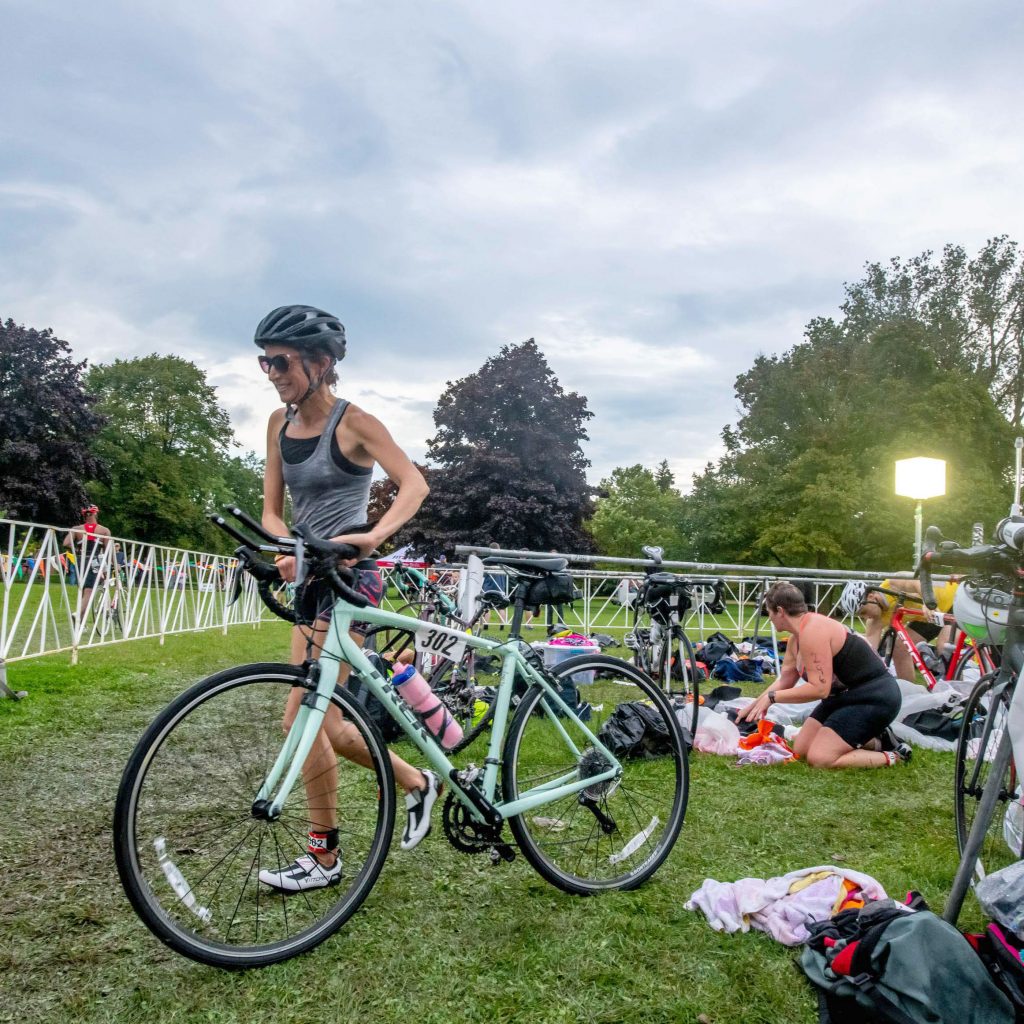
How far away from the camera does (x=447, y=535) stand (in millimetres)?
39500

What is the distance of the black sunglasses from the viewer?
122 inches

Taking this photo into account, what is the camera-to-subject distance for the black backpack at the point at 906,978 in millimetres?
2195

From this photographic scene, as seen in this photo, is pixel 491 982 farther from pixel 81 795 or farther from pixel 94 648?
pixel 94 648

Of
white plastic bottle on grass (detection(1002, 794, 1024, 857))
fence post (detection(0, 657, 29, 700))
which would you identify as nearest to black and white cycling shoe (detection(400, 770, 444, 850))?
white plastic bottle on grass (detection(1002, 794, 1024, 857))

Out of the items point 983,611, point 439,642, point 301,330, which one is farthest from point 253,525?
point 983,611

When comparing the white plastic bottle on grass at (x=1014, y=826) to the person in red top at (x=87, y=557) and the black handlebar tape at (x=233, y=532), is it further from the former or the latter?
the person in red top at (x=87, y=557)

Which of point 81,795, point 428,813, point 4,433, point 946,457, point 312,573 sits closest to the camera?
point 312,573

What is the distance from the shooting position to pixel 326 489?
329 centimetres

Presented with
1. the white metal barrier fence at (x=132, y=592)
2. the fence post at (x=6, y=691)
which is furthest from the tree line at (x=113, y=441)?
the fence post at (x=6, y=691)

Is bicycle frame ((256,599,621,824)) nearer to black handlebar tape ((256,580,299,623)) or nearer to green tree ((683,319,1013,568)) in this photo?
black handlebar tape ((256,580,299,623))

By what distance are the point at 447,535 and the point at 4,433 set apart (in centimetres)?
2257

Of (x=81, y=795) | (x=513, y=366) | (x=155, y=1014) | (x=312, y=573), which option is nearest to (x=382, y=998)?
(x=155, y=1014)

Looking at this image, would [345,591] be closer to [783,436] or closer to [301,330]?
[301,330]

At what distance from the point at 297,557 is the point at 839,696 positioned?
14.8ft
